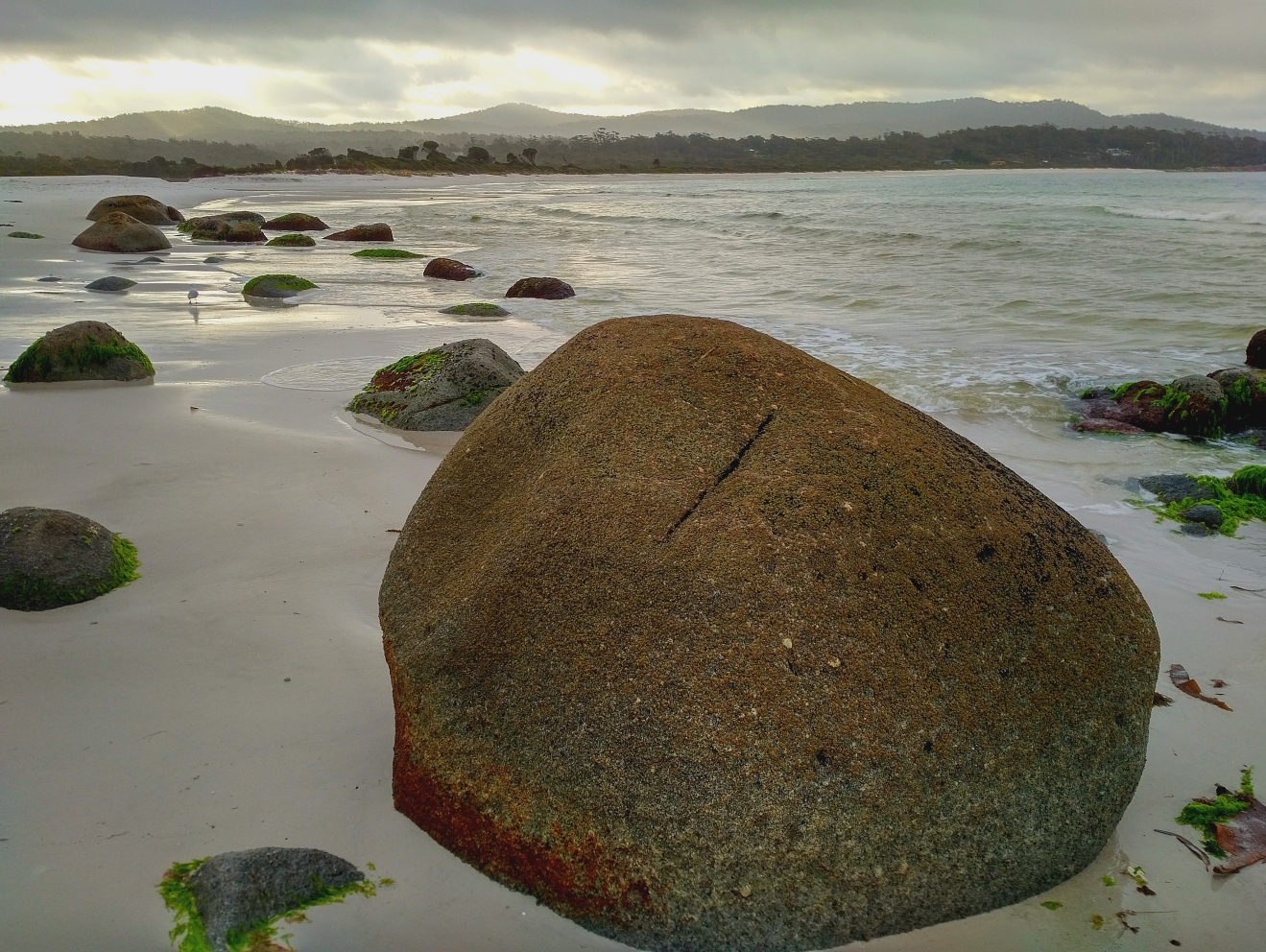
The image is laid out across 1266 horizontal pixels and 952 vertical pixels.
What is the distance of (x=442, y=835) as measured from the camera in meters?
2.32

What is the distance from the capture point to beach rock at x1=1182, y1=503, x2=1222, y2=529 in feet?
16.5

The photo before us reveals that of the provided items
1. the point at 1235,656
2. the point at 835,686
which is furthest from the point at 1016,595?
the point at 1235,656

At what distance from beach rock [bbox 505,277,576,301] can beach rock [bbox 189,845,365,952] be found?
11.3 meters

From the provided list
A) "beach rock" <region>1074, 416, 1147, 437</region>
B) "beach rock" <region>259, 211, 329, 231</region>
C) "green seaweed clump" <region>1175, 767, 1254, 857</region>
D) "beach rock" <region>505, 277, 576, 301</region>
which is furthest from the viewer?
"beach rock" <region>259, 211, 329, 231</region>

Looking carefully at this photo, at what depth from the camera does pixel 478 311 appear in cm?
1102

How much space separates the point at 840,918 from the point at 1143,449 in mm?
5526

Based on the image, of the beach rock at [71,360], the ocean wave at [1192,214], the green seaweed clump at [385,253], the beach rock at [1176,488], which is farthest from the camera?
the ocean wave at [1192,214]

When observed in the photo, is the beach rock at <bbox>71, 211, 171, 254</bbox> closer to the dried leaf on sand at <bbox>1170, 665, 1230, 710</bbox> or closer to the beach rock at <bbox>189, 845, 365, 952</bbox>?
the beach rock at <bbox>189, 845, 365, 952</bbox>

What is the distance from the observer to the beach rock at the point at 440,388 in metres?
6.16

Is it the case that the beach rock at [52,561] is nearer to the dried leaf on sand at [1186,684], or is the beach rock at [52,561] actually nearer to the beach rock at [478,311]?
the dried leaf on sand at [1186,684]

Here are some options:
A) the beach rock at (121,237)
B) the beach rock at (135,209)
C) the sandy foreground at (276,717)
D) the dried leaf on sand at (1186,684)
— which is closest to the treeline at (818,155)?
the beach rock at (135,209)

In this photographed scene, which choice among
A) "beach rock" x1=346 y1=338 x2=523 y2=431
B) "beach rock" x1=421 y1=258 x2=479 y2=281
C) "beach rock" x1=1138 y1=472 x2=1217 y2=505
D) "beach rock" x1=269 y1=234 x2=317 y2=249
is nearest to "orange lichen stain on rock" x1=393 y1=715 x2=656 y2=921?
"beach rock" x1=346 y1=338 x2=523 y2=431

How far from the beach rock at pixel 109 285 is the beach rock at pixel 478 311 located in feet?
13.5

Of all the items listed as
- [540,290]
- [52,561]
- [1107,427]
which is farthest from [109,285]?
[1107,427]
